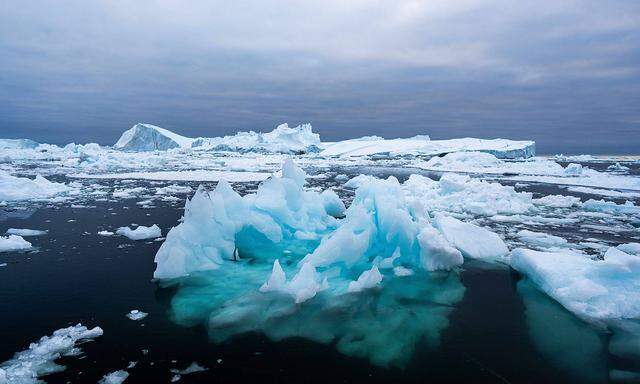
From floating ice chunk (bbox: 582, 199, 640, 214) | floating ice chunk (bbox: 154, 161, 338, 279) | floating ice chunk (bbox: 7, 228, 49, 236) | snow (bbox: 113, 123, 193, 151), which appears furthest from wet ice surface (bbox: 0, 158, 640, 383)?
snow (bbox: 113, 123, 193, 151)

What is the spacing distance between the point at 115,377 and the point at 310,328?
1.94 m

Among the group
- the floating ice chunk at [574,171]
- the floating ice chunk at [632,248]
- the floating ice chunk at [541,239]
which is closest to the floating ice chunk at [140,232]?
the floating ice chunk at [541,239]

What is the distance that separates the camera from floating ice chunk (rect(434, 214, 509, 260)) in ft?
25.2

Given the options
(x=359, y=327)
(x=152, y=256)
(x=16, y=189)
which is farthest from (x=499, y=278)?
(x=16, y=189)

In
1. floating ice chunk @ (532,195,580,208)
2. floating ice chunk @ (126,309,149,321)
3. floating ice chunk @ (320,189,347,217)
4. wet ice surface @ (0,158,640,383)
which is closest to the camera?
A: wet ice surface @ (0,158,640,383)

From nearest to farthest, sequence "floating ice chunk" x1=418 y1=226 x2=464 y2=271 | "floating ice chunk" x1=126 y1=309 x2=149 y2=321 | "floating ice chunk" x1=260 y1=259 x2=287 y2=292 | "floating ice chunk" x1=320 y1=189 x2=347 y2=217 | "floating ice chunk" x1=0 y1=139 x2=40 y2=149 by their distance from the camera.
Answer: "floating ice chunk" x1=126 y1=309 x2=149 y2=321
"floating ice chunk" x1=260 y1=259 x2=287 y2=292
"floating ice chunk" x1=418 y1=226 x2=464 y2=271
"floating ice chunk" x1=320 y1=189 x2=347 y2=217
"floating ice chunk" x1=0 y1=139 x2=40 y2=149

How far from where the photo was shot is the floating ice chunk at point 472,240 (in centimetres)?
769

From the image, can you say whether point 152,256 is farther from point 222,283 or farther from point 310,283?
point 310,283

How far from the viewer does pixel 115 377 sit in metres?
3.68

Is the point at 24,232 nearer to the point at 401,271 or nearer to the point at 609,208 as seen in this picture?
the point at 401,271

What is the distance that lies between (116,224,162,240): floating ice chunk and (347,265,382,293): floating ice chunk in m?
4.90

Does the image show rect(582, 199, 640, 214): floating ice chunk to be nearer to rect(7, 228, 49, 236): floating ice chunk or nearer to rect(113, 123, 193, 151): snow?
rect(7, 228, 49, 236): floating ice chunk

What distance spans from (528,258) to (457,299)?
147 centimetres

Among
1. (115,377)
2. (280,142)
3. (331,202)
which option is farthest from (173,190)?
(280,142)
